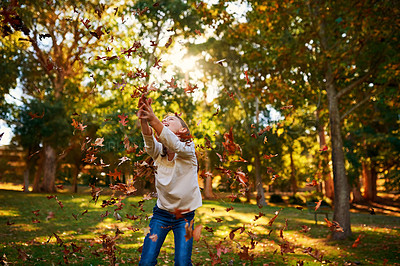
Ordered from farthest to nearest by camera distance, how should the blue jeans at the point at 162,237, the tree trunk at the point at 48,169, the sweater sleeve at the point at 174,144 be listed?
1. the tree trunk at the point at 48,169
2. the blue jeans at the point at 162,237
3. the sweater sleeve at the point at 174,144

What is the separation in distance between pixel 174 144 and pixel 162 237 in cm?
111

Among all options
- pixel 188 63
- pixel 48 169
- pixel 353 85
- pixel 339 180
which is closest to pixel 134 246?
pixel 339 180

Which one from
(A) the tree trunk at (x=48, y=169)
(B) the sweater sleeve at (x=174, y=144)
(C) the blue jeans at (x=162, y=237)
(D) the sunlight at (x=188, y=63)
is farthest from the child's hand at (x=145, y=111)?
(A) the tree trunk at (x=48, y=169)

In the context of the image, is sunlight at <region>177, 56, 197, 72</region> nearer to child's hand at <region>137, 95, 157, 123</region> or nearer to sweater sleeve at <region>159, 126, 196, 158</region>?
sweater sleeve at <region>159, 126, 196, 158</region>

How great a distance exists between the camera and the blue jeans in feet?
10.2

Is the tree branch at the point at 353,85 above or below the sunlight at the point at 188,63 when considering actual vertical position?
below

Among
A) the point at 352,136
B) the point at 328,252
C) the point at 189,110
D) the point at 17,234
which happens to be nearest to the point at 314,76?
the point at 328,252

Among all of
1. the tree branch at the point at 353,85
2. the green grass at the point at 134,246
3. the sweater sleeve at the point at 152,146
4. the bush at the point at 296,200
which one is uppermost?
the tree branch at the point at 353,85

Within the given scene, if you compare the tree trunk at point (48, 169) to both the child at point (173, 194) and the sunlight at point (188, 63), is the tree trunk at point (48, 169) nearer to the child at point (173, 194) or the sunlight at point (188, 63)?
the sunlight at point (188, 63)

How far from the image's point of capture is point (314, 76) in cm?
1077

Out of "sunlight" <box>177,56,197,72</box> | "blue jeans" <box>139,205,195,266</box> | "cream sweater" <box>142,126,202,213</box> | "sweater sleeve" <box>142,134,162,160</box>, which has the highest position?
"sunlight" <box>177,56,197,72</box>

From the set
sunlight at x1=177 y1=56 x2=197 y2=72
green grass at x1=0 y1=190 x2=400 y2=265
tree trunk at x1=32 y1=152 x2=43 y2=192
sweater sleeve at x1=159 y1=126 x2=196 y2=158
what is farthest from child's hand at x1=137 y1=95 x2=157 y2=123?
tree trunk at x1=32 y1=152 x2=43 y2=192

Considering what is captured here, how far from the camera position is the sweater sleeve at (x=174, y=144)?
9.27ft

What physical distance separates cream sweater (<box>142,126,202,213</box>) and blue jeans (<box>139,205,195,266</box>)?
4.7 inches
